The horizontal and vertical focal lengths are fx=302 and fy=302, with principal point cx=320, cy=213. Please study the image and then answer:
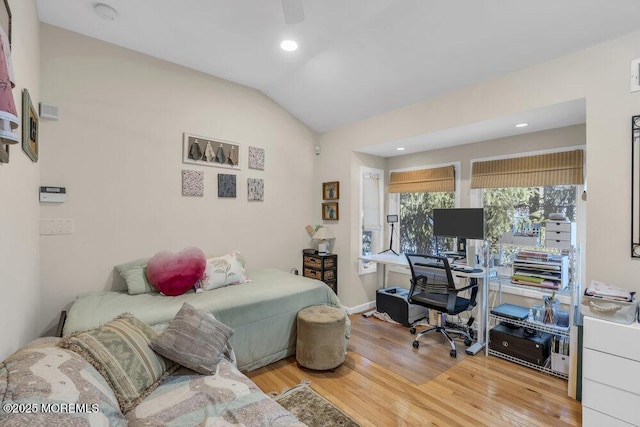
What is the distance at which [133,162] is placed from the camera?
2.91 meters

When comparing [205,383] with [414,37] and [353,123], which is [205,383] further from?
[353,123]

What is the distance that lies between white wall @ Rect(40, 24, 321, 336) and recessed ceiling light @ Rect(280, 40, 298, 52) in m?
0.99

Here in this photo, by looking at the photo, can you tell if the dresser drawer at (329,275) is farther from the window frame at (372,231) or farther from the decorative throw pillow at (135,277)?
the decorative throw pillow at (135,277)

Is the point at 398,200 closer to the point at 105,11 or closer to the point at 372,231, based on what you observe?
the point at 372,231

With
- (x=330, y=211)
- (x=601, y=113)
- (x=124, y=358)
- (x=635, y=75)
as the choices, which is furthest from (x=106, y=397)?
(x=635, y=75)

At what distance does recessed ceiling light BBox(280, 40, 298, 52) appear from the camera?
2.75m

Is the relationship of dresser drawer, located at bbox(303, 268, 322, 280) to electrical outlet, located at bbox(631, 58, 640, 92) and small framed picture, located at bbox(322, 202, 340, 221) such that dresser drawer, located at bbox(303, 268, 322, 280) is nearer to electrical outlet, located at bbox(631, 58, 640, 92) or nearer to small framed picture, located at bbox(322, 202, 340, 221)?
small framed picture, located at bbox(322, 202, 340, 221)

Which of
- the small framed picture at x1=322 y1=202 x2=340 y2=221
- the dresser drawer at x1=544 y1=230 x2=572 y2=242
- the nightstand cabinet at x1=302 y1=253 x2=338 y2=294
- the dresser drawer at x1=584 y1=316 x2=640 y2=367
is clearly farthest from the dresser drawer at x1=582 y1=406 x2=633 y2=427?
the small framed picture at x1=322 y1=202 x2=340 y2=221

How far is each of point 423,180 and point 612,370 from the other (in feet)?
8.73

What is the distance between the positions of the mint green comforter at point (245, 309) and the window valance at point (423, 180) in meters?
1.99

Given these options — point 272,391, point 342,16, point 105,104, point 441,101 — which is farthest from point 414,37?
point 272,391

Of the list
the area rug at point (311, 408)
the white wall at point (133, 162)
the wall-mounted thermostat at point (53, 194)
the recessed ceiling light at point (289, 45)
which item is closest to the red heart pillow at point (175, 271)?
the white wall at point (133, 162)

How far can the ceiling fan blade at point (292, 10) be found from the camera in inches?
65.6

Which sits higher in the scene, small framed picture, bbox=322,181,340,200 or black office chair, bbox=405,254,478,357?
Answer: small framed picture, bbox=322,181,340,200
